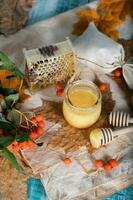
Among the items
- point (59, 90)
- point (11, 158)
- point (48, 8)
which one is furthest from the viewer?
point (48, 8)

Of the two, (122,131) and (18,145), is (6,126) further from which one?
(122,131)

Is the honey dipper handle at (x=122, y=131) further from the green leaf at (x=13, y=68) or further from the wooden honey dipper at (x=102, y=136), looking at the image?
the green leaf at (x=13, y=68)

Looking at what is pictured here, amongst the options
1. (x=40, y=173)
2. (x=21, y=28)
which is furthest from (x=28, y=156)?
(x=21, y=28)

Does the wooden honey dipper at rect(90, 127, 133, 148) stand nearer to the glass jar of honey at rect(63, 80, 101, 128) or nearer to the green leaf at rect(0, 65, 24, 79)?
the glass jar of honey at rect(63, 80, 101, 128)

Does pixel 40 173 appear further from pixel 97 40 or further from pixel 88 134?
pixel 97 40

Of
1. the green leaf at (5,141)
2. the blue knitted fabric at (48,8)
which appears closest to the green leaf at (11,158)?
the green leaf at (5,141)

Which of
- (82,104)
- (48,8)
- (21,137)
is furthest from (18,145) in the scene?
(48,8)
